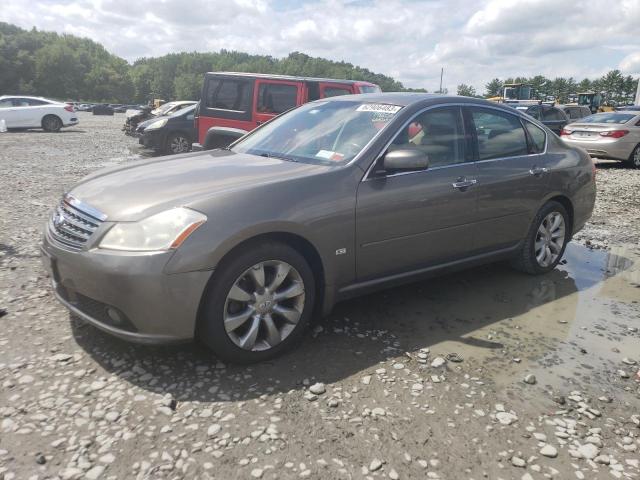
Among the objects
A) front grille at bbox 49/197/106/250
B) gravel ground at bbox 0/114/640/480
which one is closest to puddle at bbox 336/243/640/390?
gravel ground at bbox 0/114/640/480

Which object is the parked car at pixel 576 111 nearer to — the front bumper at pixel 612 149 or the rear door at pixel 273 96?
the front bumper at pixel 612 149

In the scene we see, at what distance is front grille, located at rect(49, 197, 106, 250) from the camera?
120 inches

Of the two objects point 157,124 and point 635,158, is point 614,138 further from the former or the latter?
point 157,124

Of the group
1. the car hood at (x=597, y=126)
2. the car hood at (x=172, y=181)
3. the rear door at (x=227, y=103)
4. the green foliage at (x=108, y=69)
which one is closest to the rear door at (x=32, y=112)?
the rear door at (x=227, y=103)

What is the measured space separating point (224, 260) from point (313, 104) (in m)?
2.14

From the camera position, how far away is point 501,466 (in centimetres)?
247

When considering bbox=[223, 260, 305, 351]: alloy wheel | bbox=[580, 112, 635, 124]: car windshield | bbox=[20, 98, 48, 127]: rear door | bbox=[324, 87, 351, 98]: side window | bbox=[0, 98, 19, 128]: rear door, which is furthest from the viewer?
bbox=[20, 98, 48, 127]: rear door

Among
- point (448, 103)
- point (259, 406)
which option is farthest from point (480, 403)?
point (448, 103)

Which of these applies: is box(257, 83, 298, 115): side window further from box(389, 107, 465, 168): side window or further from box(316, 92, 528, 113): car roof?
box(389, 107, 465, 168): side window

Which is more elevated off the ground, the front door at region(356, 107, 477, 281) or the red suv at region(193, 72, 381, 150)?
the red suv at region(193, 72, 381, 150)

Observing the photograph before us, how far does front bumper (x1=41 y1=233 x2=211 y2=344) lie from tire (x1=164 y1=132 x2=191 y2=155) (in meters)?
11.5

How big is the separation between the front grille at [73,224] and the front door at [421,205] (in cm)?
162

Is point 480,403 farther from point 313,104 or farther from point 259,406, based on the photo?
point 313,104

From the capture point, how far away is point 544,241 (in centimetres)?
509
